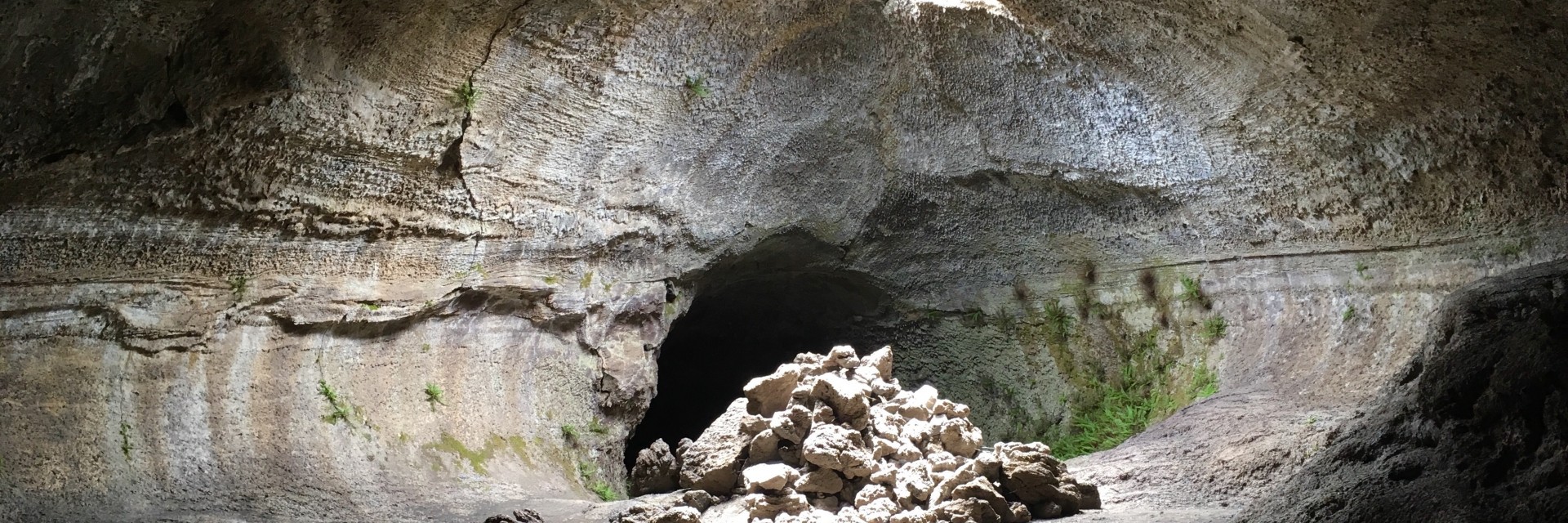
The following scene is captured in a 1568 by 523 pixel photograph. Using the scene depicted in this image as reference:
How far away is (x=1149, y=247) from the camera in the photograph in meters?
5.37

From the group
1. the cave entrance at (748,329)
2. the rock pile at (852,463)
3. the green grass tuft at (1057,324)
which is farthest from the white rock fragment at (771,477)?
the green grass tuft at (1057,324)

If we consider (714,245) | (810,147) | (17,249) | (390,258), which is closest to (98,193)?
(17,249)

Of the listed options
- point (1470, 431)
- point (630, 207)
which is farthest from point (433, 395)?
point (1470, 431)

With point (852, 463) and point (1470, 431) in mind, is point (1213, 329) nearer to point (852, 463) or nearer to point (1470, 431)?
point (852, 463)

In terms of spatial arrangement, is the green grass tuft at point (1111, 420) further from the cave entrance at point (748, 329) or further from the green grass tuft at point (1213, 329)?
the cave entrance at point (748, 329)

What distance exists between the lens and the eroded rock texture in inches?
78.2

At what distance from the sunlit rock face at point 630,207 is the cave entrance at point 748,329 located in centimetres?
10

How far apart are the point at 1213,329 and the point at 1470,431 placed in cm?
301

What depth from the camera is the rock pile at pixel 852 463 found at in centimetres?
334

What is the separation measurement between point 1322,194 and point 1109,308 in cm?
137

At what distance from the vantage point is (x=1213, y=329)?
5121mm

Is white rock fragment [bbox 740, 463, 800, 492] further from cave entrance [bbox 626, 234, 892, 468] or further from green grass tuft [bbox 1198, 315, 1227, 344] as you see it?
green grass tuft [bbox 1198, 315, 1227, 344]

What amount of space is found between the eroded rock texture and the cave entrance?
359 centimetres

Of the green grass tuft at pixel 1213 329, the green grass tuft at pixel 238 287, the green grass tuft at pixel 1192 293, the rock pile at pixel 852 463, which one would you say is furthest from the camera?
the green grass tuft at pixel 1192 293
